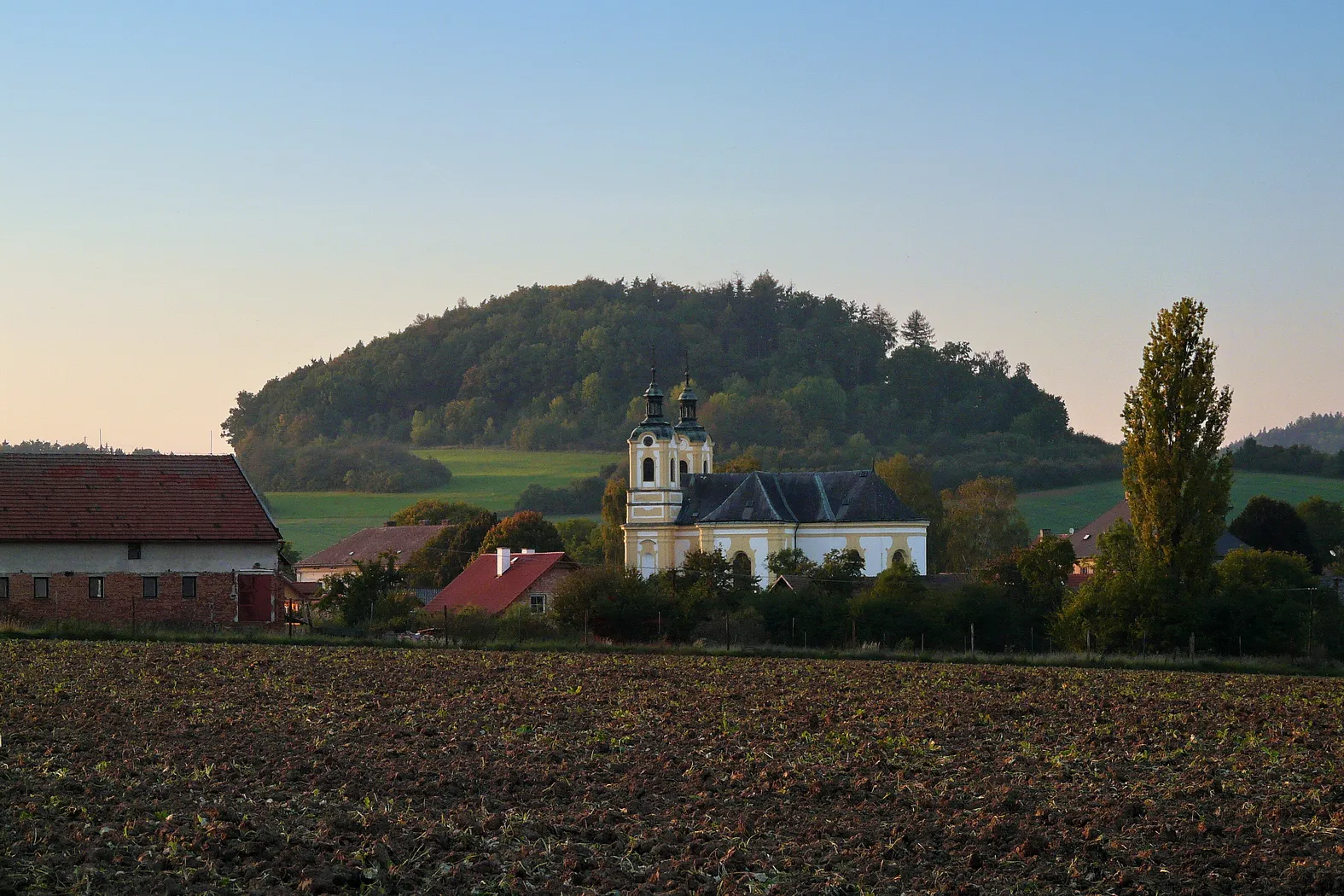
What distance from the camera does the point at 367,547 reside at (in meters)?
108

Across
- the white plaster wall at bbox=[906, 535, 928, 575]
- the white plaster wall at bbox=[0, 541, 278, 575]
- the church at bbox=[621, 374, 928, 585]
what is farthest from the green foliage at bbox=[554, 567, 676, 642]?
the white plaster wall at bbox=[906, 535, 928, 575]

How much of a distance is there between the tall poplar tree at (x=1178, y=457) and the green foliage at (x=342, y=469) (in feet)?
344

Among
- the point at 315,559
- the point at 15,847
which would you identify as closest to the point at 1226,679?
the point at 15,847

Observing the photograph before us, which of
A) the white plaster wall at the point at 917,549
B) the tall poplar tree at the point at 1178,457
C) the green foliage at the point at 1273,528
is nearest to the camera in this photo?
the tall poplar tree at the point at 1178,457

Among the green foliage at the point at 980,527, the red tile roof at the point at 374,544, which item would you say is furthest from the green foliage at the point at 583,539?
the green foliage at the point at 980,527

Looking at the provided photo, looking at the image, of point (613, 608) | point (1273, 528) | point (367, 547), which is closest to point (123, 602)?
point (613, 608)

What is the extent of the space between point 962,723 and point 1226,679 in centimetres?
1260

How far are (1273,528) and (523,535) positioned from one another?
42574 mm

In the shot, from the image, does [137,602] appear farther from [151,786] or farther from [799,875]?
[799,875]

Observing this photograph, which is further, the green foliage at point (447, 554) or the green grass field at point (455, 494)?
the green grass field at point (455, 494)

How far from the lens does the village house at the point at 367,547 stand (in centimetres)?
10581

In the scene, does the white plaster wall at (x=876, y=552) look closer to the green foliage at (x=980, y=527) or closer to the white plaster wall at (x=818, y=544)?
the white plaster wall at (x=818, y=544)

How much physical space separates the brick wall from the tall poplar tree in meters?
26.9

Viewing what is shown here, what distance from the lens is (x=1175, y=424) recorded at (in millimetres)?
48875
